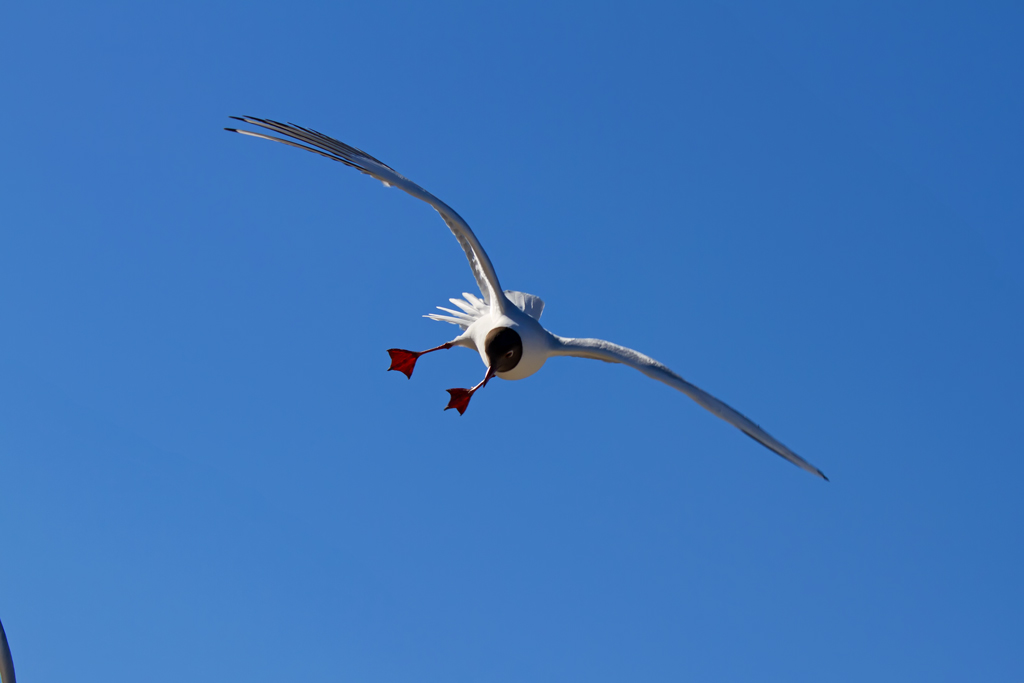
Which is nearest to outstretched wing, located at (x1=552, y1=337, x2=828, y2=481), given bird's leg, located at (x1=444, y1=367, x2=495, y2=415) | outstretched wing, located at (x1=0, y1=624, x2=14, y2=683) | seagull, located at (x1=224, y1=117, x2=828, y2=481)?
seagull, located at (x1=224, y1=117, x2=828, y2=481)

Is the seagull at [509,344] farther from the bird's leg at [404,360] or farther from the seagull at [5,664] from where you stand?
the seagull at [5,664]

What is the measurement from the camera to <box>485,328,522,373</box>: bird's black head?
15000 millimetres

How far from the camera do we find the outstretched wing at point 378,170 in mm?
13992

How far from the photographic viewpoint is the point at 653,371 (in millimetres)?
15227

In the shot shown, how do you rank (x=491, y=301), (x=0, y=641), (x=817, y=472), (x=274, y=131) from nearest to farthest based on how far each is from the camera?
(x=0, y=641) → (x=274, y=131) → (x=817, y=472) → (x=491, y=301)

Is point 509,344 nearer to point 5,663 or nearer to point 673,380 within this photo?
point 673,380

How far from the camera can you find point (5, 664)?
897 centimetres

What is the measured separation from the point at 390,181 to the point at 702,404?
518 cm

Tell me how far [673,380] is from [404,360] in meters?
4.53

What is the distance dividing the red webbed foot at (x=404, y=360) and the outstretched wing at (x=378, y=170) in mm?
2554

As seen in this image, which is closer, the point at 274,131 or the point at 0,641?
the point at 0,641

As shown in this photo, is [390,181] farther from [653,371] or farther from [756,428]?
[756,428]

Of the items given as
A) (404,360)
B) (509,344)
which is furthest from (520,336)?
(404,360)

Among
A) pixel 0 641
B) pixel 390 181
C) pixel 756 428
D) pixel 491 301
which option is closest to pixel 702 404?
pixel 756 428
